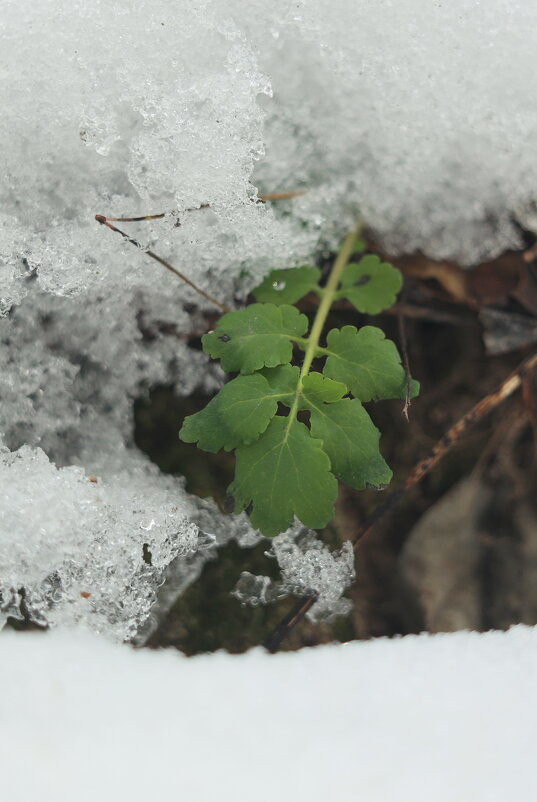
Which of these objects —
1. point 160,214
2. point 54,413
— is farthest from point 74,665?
point 160,214

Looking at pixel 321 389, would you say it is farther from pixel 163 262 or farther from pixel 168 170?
pixel 168 170

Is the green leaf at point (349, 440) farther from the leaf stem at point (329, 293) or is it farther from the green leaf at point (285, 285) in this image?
the green leaf at point (285, 285)

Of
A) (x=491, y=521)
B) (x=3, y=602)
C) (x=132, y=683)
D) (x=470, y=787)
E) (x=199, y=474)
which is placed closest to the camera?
(x=470, y=787)

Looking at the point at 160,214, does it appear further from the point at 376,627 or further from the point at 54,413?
the point at 376,627

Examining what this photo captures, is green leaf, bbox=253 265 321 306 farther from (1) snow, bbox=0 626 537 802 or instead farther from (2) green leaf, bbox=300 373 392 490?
(1) snow, bbox=0 626 537 802

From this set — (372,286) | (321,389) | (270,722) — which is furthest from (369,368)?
(270,722)
